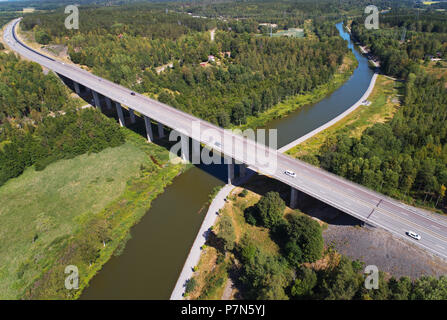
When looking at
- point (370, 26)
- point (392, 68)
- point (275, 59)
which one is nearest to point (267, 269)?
point (275, 59)

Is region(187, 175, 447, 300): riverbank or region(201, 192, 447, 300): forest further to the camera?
region(187, 175, 447, 300): riverbank

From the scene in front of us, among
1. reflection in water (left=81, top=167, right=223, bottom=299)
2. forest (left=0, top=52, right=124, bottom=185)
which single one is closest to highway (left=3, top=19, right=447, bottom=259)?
reflection in water (left=81, top=167, right=223, bottom=299)

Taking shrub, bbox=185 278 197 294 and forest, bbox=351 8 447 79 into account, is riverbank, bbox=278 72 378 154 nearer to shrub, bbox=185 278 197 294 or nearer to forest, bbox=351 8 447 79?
forest, bbox=351 8 447 79

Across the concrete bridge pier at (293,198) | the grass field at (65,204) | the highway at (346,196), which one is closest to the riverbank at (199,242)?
the highway at (346,196)

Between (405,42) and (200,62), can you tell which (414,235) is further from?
(405,42)

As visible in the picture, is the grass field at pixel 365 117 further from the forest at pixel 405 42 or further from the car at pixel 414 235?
the car at pixel 414 235

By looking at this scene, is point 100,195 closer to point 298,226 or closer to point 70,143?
point 70,143
